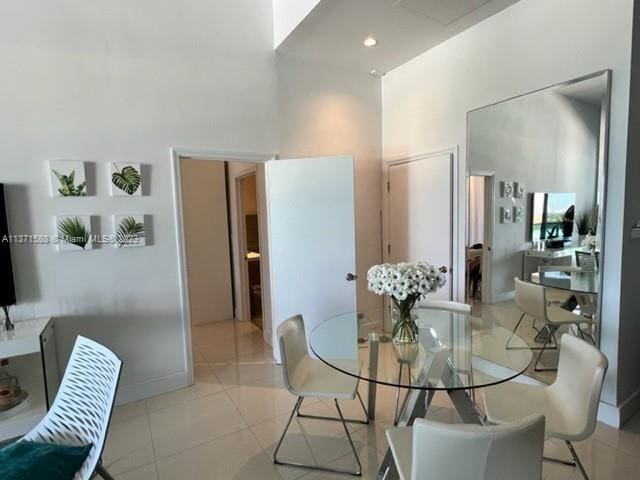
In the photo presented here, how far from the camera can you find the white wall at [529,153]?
2.32 metres

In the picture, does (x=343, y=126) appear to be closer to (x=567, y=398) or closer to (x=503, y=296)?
(x=503, y=296)

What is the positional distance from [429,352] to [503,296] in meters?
1.35

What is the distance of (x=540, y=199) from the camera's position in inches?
102

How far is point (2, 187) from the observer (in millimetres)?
Answer: 2295

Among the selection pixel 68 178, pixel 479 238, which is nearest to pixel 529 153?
pixel 479 238

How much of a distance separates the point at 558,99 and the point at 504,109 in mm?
389

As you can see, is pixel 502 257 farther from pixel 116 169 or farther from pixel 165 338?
pixel 116 169

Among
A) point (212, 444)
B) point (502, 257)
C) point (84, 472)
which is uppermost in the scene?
point (502, 257)

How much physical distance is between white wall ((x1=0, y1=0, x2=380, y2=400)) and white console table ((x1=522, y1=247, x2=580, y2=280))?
2.39 m

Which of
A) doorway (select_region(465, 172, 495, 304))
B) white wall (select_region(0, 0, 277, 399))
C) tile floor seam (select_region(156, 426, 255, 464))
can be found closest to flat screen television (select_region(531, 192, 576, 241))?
doorway (select_region(465, 172, 495, 304))

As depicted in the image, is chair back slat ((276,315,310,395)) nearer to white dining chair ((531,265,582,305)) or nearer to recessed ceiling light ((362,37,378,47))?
white dining chair ((531,265,582,305))

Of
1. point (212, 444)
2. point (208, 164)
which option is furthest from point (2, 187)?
point (208, 164)

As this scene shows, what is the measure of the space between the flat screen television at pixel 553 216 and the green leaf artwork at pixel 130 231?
10.1 ft

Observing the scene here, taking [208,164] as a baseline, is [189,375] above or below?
below
